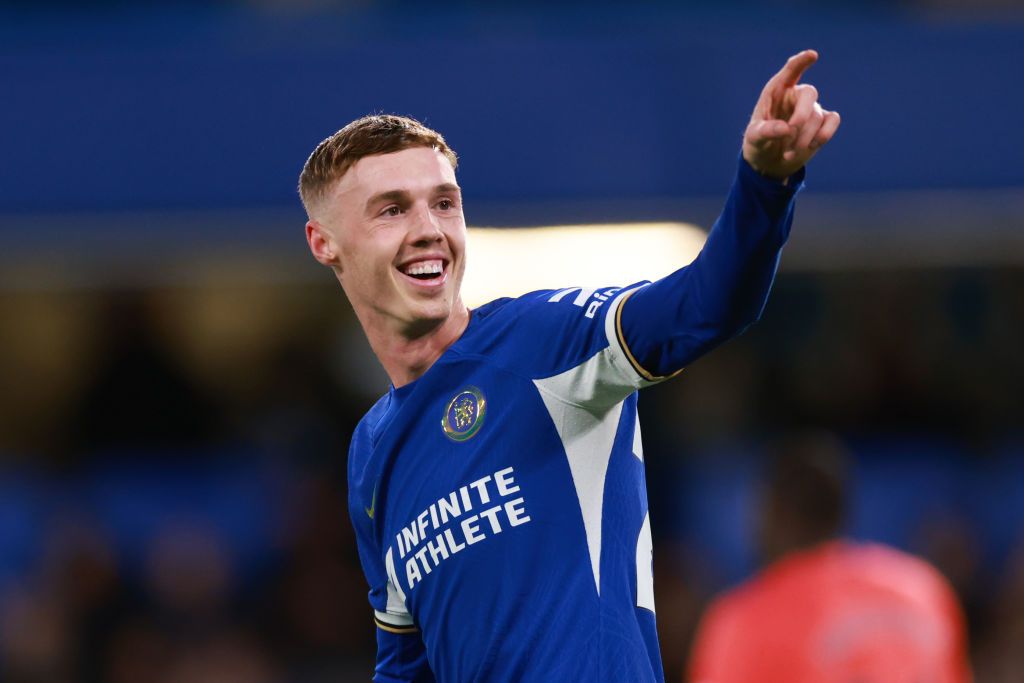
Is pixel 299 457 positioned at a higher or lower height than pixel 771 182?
lower

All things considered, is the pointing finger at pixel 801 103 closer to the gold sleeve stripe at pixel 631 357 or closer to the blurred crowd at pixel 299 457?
the gold sleeve stripe at pixel 631 357

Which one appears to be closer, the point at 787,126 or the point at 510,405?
the point at 787,126

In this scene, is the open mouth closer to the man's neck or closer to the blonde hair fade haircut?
the man's neck

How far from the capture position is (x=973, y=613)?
8.32 metres

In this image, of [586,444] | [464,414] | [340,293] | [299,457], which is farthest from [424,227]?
[340,293]

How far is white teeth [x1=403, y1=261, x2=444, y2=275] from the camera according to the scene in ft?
9.29

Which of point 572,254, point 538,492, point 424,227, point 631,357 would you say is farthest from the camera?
point 572,254

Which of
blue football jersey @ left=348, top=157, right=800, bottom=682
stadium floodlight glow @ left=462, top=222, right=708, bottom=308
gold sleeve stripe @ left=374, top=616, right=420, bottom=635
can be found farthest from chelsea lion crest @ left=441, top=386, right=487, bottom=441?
stadium floodlight glow @ left=462, top=222, right=708, bottom=308

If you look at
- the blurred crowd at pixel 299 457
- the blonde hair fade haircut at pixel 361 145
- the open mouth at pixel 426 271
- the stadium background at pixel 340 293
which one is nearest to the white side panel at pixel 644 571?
the open mouth at pixel 426 271

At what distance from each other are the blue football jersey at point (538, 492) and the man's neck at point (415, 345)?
73 mm

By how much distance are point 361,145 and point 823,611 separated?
8.77 ft

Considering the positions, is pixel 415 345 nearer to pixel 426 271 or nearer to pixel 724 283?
pixel 426 271

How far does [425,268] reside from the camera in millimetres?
2832

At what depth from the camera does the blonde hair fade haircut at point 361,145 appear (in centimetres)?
289
